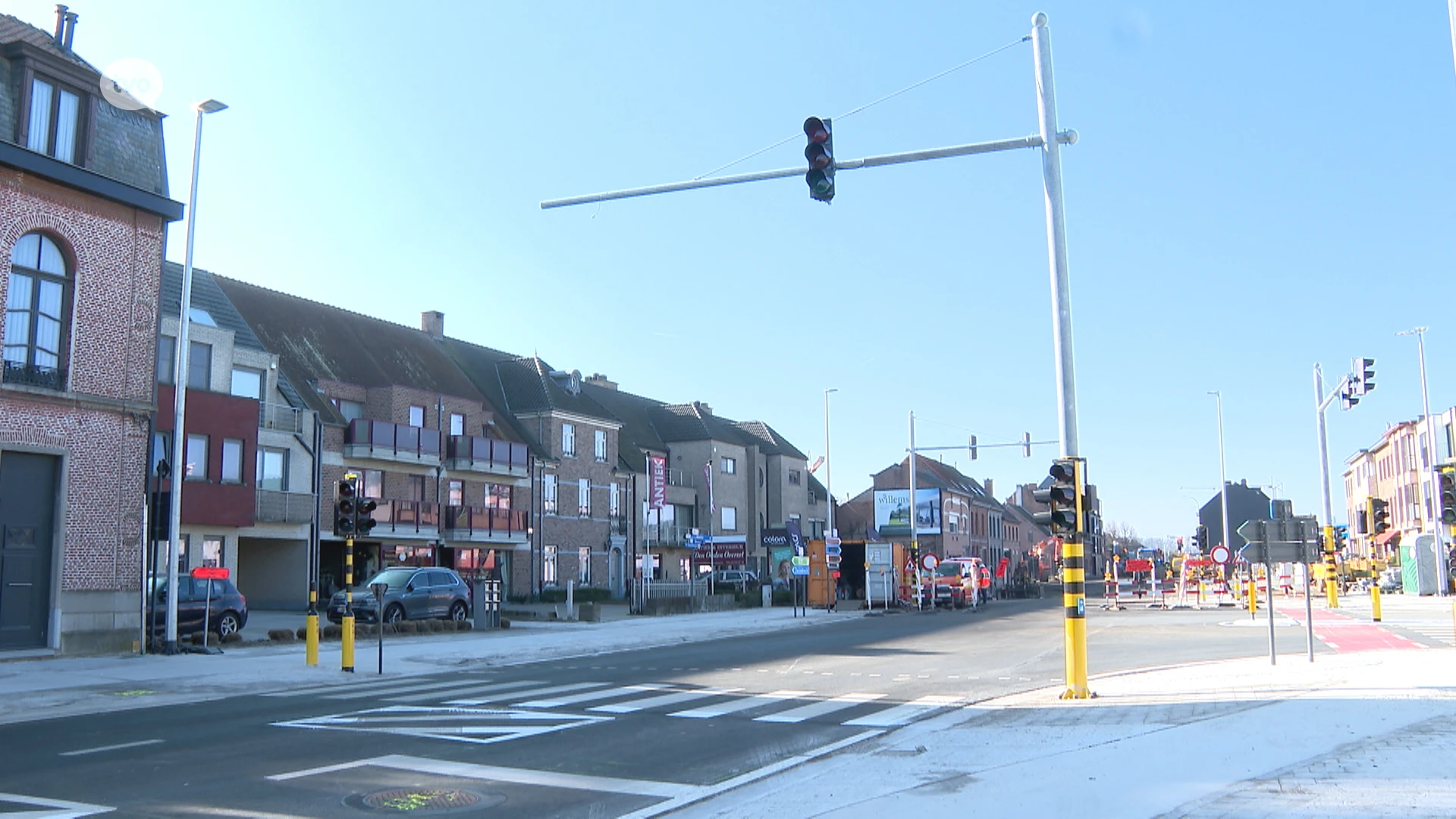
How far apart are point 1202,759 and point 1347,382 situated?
2240 cm

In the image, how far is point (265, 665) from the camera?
19344 millimetres

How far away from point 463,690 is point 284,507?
1039 inches

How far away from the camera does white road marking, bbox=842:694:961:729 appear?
12.3 metres

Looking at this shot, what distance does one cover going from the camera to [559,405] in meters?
56.5

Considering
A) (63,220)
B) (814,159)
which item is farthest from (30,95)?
(814,159)

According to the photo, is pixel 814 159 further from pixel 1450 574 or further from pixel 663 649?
pixel 1450 574

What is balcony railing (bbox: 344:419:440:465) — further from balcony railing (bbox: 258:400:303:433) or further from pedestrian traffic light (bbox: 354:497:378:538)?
pedestrian traffic light (bbox: 354:497:378:538)

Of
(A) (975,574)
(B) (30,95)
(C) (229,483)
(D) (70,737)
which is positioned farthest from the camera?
(A) (975,574)

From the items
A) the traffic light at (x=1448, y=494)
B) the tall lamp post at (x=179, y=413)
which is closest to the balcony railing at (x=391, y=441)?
the tall lamp post at (x=179, y=413)

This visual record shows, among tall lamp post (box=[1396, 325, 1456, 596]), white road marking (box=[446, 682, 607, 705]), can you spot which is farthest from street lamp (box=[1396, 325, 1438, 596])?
white road marking (box=[446, 682, 607, 705])

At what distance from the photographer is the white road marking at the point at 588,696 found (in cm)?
1402

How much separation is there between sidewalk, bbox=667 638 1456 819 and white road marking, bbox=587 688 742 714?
3.50m

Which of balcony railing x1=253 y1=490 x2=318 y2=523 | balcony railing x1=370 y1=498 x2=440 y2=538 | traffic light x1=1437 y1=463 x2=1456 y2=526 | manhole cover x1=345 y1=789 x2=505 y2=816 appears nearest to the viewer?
manhole cover x1=345 y1=789 x2=505 y2=816

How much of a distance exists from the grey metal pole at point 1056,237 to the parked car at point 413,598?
20.1m
